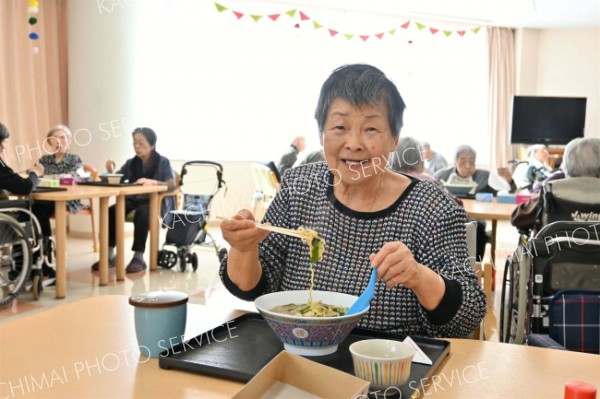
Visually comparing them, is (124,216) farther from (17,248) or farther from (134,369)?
(134,369)

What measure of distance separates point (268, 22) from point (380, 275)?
6981 mm

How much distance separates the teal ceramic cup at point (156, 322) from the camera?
1.08 metres

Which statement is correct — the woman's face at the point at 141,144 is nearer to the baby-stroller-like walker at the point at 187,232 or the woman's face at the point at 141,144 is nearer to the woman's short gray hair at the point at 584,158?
the baby-stroller-like walker at the point at 187,232

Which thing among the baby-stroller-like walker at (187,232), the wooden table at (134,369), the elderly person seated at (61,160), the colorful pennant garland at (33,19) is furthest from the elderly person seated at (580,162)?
the colorful pennant garland at (33,19)

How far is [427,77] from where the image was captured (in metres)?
8.37

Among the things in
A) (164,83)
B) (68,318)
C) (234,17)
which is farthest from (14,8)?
(68,318)

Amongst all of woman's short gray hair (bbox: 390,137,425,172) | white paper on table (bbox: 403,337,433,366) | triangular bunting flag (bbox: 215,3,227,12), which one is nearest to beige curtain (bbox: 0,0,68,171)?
triangular bunting flag (bbox: 215,3,227,12)

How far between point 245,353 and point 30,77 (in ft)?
19.6

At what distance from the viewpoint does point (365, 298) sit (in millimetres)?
1105

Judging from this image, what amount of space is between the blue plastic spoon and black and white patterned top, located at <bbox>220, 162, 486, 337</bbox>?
Result: 0.68ft

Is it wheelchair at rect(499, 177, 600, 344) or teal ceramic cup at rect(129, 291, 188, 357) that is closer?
teal ceramic cup at rect(129, 291, 188, 357)

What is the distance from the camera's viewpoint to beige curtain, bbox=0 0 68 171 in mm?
6031

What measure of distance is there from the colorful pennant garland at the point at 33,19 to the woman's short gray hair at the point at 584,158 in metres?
4.90

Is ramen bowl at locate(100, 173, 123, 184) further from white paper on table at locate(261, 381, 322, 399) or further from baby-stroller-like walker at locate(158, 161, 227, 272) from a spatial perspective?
white paper on table at locate(261, 381, 322, 399)
